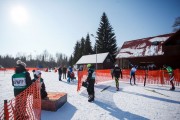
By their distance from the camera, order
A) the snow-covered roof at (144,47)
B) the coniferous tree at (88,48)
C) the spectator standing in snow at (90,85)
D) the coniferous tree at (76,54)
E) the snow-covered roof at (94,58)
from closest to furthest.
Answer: the spectator standing in snow at (90,85) → the snow-covered roof at (144,47) → the snow-covered roof at (94,58) → the coniferous tree at (88,48) → the coniferous tree at (76,54)

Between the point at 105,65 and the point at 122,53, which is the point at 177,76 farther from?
the point at 105,65

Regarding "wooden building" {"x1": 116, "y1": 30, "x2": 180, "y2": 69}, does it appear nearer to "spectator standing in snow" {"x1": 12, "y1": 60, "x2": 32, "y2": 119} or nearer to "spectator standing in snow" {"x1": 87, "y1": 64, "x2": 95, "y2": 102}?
"spectator standing in snow" {"x1": 87, "y1": 64, "x2": 95, "y2": 102}

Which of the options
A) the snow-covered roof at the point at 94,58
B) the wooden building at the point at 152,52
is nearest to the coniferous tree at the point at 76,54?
the snow-covered roof at the point at 94,58

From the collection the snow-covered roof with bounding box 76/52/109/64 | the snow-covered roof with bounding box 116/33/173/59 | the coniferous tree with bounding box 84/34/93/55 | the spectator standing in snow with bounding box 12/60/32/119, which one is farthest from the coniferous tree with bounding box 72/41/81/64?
the spectator standing in snow with bounding box 12/60/32/119

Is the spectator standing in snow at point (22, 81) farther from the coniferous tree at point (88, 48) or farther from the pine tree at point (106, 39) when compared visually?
the coniferous tree at point (88, 48)

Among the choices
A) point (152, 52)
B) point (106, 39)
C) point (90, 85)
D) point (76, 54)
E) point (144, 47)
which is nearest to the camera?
point (90, 85)

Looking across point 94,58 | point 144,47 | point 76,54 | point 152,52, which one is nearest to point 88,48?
Result: point 76,54

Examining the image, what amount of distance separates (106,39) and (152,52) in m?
20.8

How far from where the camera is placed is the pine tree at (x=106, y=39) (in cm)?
4652

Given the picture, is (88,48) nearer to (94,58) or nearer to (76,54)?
(76,54)

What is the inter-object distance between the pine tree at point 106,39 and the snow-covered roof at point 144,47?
11543 mm

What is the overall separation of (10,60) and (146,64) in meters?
112

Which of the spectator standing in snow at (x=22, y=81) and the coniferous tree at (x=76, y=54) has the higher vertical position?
the coniferous tree at (x=76, y=54)

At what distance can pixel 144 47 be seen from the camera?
3034cm
